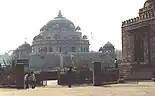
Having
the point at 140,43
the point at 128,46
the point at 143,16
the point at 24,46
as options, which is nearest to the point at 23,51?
the point at 24,46

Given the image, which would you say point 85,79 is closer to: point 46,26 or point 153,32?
point 153,32

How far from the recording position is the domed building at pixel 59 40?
85312 millimetres

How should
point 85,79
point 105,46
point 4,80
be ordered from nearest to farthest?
1. point 4,80
2. point 85,79
3. point 105,46

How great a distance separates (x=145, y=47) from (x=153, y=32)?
179cm

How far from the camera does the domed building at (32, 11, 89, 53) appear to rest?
85.3 m

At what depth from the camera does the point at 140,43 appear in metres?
35.3

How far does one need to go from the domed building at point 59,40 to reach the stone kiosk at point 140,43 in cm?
4803

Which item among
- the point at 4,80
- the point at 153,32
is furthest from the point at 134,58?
the point at 4,80

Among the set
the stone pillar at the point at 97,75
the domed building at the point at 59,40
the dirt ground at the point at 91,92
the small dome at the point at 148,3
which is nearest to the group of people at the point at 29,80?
the dirt ground at the point at 91,92

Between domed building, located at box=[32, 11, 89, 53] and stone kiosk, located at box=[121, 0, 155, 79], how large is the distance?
4803 cm

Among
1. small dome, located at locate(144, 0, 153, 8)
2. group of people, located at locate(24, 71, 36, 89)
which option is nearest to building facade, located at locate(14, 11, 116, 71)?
small dome, located at locate(144, 0, 153, 8)

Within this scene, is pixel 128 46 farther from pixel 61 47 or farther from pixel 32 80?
pixel 61 47

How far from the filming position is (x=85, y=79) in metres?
28.2

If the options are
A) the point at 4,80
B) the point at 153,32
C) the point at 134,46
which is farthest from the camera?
the point at 134,46
